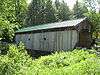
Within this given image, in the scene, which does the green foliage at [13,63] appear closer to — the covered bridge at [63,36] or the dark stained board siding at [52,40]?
the covered bridge at [63,36]

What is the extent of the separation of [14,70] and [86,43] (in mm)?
22468

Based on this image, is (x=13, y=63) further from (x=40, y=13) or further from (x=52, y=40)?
(x=40, y=13)

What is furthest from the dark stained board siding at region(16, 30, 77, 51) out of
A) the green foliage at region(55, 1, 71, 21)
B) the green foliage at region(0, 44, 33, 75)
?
the green foliage at region(55, 1, 71, 21)

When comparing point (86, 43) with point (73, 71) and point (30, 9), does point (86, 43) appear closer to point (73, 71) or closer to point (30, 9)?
point (73, 71)

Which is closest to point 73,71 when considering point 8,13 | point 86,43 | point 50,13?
point 8,13

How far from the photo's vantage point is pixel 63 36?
31531 mm

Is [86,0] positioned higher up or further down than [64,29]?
higher up

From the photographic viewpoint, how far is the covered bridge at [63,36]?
3013 cm

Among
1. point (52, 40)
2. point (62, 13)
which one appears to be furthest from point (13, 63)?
point (62, 13)

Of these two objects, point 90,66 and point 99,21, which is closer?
point 90,66

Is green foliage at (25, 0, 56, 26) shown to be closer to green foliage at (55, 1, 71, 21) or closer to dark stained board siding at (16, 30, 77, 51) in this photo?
green foliage at (55, 1, 71, 21)

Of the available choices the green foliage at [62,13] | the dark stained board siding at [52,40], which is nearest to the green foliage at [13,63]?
the dark stained board siding at [52,40]

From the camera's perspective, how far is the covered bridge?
98.9ft

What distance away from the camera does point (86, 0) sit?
164ft
